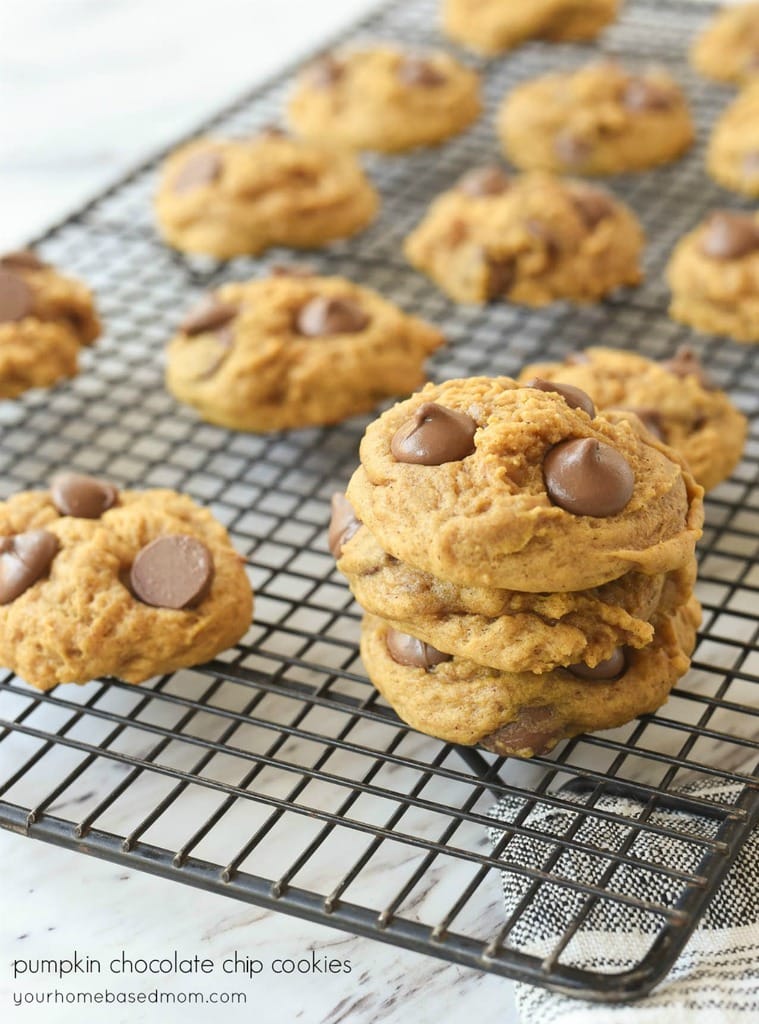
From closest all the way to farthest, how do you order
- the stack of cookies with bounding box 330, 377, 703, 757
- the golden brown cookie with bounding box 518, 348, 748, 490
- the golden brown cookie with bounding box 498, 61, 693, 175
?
the stack of cookies with bounding box 330, 377, 703, 757, the golden brown cookie with bounding box 518, 348, 748, 490, the golden brown cookie with bounding box 498, 61, 693, 175

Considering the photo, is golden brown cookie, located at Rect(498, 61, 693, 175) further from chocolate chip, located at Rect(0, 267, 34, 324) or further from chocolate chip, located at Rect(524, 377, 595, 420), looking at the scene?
chocolate chip, located at Rect(524, 377, 595, 420)

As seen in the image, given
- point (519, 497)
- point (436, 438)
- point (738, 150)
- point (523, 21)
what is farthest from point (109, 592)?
point (523, 21)

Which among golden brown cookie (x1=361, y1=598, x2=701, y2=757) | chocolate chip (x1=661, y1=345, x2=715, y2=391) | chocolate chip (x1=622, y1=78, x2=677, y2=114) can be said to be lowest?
chocolate chip (x1=622, y1=78, x2=677, y2=114)

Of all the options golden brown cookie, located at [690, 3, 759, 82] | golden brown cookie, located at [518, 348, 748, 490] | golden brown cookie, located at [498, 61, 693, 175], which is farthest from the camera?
golden brown cookie, located at [690, 3, 759, 82]

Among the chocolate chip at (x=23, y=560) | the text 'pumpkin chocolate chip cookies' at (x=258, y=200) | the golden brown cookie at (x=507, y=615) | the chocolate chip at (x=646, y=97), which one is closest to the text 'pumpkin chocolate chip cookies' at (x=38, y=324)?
the text 'pumpkin chocolate chip cookies' at (x=258, y=200)

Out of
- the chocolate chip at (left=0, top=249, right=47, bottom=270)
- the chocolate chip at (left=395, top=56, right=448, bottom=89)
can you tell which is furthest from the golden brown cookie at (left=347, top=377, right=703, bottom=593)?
the chocolate chip at (left=395, top=56, right=448, bottom=89)

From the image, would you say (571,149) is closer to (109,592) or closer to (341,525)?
(341,525)

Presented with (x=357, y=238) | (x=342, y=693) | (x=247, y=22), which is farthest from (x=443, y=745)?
(x=247, y=22)
